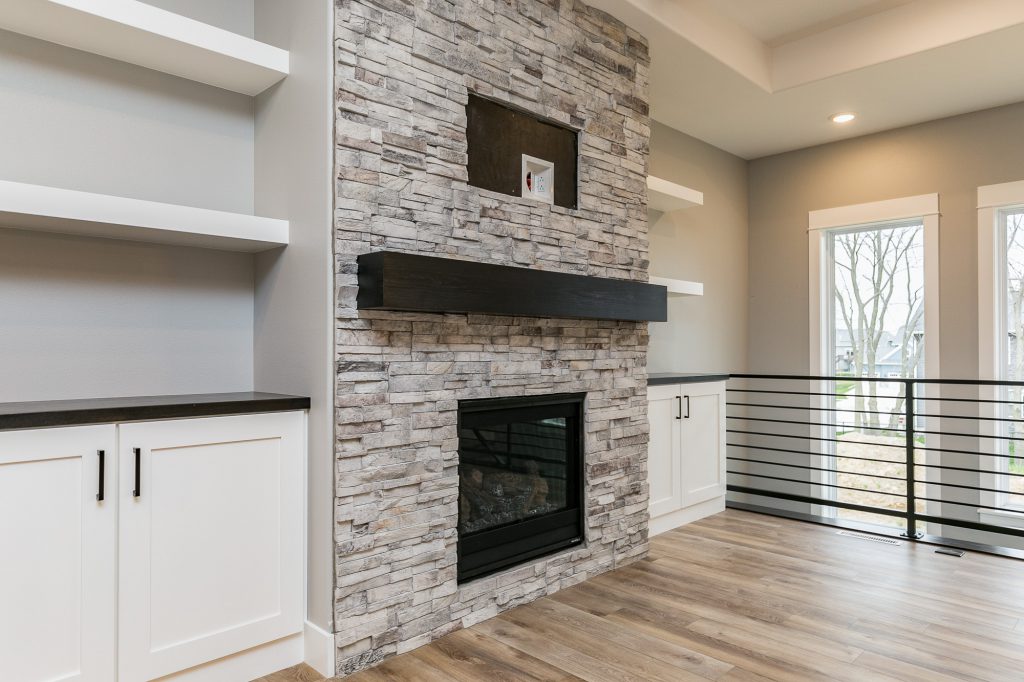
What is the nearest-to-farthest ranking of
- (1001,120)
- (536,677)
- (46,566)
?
(46,566) → (536,677) → (1001,120)

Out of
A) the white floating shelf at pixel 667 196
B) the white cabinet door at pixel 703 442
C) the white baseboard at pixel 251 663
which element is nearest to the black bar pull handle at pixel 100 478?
the white baseboard at pixel 251 663

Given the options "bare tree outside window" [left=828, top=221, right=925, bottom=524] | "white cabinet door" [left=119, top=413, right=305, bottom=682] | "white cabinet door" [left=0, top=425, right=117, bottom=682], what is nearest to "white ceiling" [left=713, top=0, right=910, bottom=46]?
"bare tree outside window" [left=828, top=221, right=925, bottom=524]

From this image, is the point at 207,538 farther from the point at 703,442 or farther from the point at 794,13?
the point at 794,13

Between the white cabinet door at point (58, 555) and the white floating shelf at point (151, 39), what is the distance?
1.19 meters

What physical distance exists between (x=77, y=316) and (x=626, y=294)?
216 cm

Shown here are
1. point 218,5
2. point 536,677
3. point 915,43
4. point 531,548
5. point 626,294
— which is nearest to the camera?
point 536,677

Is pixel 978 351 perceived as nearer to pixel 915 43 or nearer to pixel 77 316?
pixel 915 43

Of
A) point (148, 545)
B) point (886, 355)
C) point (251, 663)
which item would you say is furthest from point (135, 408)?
point (886, 355)

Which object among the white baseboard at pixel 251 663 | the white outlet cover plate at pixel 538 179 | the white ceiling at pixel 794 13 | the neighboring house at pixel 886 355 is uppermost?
the white ceiling at pixel 794 13

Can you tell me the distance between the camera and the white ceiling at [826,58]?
10.8 ft

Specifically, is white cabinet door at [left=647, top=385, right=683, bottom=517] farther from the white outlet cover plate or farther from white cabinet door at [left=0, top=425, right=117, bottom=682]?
white cabinet door at [left=0, top=425, right=117, bottom=682]

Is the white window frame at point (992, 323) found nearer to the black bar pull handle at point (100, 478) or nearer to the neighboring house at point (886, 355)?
the neighboring house at point (886, 355)

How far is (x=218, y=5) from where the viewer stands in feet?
8.30

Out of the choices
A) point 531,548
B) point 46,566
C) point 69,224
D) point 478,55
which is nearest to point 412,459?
point 531,548
